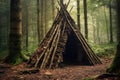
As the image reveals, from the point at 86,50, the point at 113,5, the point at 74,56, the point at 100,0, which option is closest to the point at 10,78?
the point at 86,50

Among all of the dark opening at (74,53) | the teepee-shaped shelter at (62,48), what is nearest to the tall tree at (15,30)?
the teepee-shaped shelter at (62,48)

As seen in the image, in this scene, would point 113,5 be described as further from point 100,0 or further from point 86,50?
point 86,50

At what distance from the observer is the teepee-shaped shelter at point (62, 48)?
36.4 feet

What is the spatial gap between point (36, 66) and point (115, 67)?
190 inches

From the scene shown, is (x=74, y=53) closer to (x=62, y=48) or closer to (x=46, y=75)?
(x=62, y=48)

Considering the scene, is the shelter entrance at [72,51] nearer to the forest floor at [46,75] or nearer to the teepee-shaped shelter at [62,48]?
the teepee-shaped shelter at [62,48]

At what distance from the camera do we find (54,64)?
11.0 m

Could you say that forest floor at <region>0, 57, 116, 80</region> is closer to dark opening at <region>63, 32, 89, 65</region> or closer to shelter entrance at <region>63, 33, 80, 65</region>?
dark opening at <region>63, 32, 89, 65</region>

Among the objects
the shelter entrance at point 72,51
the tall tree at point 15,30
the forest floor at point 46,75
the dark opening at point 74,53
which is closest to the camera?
the forest floor at point 46,75

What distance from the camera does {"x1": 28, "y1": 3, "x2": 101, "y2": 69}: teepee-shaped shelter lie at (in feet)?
36.4

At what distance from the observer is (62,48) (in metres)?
12.1

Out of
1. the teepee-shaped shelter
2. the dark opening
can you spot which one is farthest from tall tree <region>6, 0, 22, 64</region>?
the dark opening

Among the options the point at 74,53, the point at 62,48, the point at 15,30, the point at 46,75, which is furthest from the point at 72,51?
the point at 46,75

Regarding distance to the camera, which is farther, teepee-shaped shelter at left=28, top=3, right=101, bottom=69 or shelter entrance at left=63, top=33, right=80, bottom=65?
shelter entrance at left=63, top=33, right=80, bottom=65
